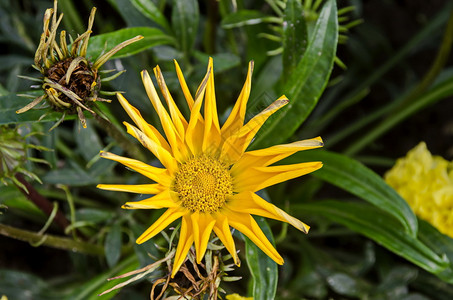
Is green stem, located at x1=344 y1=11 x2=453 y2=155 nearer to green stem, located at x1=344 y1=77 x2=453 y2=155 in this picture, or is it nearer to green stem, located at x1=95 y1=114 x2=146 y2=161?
green stem, located at x1=344 y1=77 x2=453 y2=155

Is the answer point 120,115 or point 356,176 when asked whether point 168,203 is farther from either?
point 120,115

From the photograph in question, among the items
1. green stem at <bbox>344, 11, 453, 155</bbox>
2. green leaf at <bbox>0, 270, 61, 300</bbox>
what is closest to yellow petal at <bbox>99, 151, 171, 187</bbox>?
green leaf at <bbox>0, 270, 61, 300</bbox>

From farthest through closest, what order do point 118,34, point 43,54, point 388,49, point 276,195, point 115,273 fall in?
point 388,49
point 276,195
point 115,273
point 118,34
point 43,54

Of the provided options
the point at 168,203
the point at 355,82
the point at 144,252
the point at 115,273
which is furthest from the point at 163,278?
the point at 355,82

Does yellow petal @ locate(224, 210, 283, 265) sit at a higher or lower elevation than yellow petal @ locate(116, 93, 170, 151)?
lower

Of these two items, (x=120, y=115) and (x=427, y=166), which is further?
(x=120, y=115)

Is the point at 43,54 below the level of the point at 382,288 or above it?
above

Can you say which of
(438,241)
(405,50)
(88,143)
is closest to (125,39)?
(88,143)
